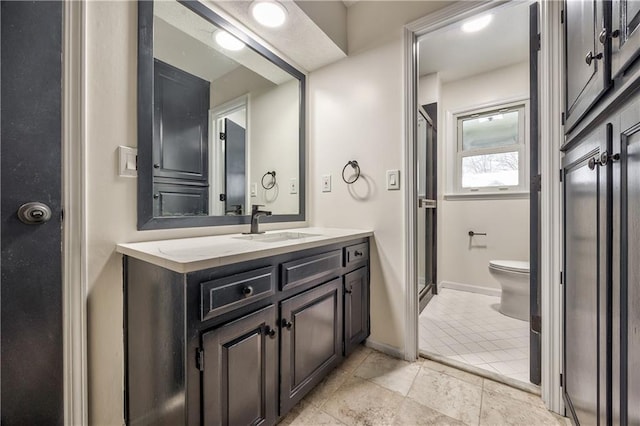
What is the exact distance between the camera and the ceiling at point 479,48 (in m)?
2.24

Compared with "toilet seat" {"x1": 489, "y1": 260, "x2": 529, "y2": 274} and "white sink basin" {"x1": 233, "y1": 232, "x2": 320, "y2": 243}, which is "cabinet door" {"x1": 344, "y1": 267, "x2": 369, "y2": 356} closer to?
"white sink basin" {"x1": 233, "y1": 232, "x2": 320, "y2": 243}

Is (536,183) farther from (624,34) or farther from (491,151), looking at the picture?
(491,151)

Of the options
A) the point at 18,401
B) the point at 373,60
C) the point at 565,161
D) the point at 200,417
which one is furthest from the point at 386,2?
the point at 18,401

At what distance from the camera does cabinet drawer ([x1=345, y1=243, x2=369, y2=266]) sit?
5.16ft

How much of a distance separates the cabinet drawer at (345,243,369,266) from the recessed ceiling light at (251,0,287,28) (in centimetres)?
138

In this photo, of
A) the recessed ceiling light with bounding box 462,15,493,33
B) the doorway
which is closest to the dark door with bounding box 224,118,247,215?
the doorway

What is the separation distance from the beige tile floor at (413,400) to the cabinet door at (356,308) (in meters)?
0.17

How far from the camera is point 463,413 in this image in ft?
4.11

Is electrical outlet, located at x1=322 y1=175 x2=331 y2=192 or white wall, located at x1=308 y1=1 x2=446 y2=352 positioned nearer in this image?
white wall, located at x1=308 y1=1 x2=446 y2=352

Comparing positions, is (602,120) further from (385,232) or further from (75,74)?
(75,74)

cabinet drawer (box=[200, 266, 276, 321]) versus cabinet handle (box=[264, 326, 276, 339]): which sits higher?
cabinet drawer (box=[200, 266, 276, 321])

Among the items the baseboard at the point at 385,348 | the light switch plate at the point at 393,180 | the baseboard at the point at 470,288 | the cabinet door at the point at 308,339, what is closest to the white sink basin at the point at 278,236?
the cabinet door at the point at 308,339

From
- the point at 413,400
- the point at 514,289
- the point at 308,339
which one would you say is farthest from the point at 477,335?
the point at 308,339

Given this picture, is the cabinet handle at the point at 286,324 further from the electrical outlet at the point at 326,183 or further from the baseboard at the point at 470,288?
the baseboard at the point at 470,288
